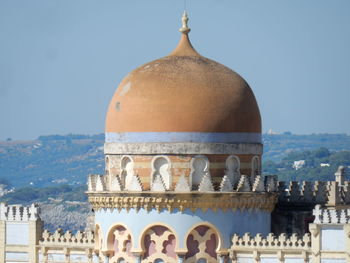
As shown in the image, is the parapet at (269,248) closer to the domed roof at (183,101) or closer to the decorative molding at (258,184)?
the decorative molding at (258,184)

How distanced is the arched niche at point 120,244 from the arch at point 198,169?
350cm

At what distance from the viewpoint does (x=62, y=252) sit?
74500 millimetres

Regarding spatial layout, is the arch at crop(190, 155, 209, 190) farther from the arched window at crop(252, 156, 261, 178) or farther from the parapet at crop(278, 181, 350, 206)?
the parapet at crop(278, 181, 350, 206)

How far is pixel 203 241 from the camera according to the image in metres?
69.9

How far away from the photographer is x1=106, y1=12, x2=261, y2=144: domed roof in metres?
69.2

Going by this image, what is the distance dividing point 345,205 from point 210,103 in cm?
940

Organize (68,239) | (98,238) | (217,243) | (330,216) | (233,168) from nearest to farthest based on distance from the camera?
1. (330,216)
2. (217,243)
3. (233,168)
4. (98,238)
5. (68,239)

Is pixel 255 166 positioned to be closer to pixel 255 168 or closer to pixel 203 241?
pixel 255 168

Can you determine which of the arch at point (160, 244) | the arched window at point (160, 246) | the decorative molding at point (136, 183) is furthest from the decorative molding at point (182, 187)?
the arched window at point (160, 246)

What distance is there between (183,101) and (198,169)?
2.84 meters

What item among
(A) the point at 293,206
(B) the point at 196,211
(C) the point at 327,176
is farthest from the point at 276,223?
(C) the point at 327,176

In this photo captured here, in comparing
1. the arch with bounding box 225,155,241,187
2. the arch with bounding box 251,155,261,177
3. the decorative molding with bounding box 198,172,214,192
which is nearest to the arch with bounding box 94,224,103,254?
the decorative molding with bounding box 198,172,214,192

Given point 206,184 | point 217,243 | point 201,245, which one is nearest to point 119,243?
point 201,245

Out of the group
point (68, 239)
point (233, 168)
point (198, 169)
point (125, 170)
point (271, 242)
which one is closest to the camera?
point (198, 169)
